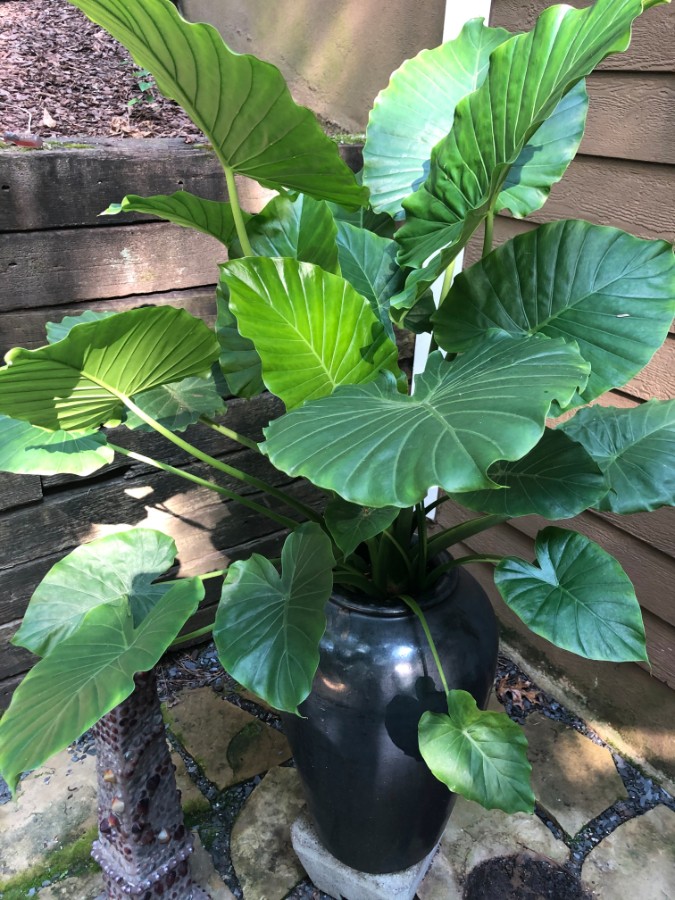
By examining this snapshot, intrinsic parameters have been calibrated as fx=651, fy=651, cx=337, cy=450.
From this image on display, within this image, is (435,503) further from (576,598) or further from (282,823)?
(282,823)

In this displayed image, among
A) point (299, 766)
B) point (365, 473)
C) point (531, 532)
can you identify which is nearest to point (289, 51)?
point (531, 532)

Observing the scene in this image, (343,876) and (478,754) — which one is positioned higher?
(478,754)

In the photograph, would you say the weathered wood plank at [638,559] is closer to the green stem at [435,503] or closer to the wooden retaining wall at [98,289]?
the green stem at [435,503]

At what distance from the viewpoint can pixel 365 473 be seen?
60 centimetres

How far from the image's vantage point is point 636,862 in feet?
4.20

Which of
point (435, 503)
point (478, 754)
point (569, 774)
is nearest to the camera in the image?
point (478, 754)

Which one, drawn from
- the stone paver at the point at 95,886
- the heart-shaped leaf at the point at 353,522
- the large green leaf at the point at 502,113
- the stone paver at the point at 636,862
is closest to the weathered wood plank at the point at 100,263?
the large green leaf at the point at 502,113

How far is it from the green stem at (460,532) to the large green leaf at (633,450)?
16cm

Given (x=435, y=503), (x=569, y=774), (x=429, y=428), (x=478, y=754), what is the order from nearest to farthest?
(x=429, y=428) → (x=478, y=754) → (x=435, y=503) → (x=569, y=774)

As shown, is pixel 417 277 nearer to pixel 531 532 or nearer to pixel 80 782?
pixel 531 532

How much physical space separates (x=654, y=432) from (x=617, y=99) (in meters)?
0.70

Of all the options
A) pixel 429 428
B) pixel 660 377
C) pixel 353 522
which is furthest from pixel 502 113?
pixel 660 377

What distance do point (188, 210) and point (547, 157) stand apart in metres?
0.53

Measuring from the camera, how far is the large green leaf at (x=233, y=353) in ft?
3.12
